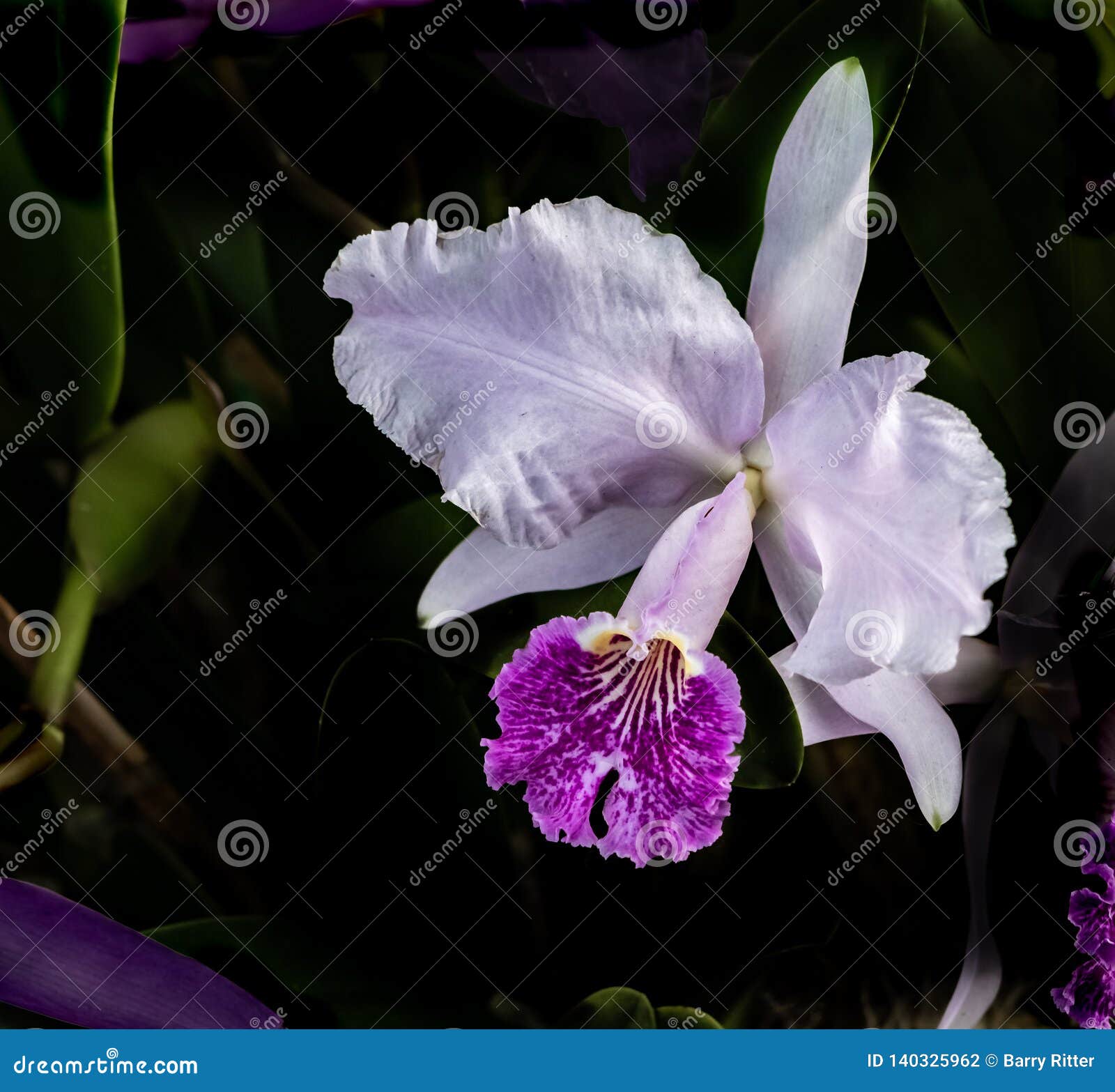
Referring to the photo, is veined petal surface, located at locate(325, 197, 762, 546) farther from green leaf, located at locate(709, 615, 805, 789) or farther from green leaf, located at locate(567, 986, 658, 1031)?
green leaf, located at locate(567, 986, 658, 1031)

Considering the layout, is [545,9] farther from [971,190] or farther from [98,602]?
[98,602]

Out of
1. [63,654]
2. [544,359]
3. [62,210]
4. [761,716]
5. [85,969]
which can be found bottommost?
[85,969]

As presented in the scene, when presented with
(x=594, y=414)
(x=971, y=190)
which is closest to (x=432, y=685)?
(x=594, y=414)

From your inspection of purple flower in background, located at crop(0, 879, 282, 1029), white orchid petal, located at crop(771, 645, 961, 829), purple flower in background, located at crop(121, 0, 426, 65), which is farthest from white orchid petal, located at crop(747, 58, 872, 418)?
purple flower in background, located at crop(0, 879, 282, 1029)

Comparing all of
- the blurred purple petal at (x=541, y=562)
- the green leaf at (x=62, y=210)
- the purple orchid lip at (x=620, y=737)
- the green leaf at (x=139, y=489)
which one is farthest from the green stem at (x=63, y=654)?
the purple orchid lip at (x=620, y=737)

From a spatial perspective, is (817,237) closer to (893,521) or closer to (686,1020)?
(893,521)

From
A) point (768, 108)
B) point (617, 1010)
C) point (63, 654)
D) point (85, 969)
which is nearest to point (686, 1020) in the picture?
point (617, 1010)
